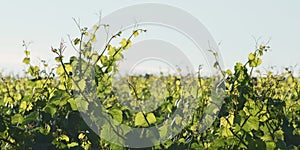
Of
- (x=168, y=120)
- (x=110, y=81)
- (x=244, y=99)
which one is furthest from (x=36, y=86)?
(x=244, y=99)

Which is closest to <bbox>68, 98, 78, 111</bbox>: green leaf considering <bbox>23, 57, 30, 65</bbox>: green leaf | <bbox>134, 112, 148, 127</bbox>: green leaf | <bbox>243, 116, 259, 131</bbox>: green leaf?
<bbox>134, 112, 148, 127</bbox>: green leaf

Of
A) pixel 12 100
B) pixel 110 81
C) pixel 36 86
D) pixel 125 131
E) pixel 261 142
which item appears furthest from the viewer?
pixel 12 100

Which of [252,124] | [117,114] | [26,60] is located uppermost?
[26,60]

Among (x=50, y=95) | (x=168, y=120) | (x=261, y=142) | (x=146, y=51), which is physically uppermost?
(x=146, y=51)

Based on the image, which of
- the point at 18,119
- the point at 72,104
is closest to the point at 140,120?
the point at 72,104

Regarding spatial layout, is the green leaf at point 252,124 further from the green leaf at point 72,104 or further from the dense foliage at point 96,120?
the green leaf at point 72,104

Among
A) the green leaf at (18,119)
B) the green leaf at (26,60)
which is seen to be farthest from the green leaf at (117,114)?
the green leaf at (26,60)

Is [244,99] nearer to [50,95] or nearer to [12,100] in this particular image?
[50,95]

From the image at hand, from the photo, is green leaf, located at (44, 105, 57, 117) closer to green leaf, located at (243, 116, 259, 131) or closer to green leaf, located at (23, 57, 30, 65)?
green leaf, located at (23, 57, 30, 65)

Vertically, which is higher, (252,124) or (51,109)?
(51,109)

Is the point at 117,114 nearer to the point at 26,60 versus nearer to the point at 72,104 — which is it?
the point at 72,104

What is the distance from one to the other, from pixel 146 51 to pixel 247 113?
1165 millimetres

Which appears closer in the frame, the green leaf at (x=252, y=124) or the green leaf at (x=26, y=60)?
the green leaf at (x=252, y=124)

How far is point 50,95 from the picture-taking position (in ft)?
13.2
